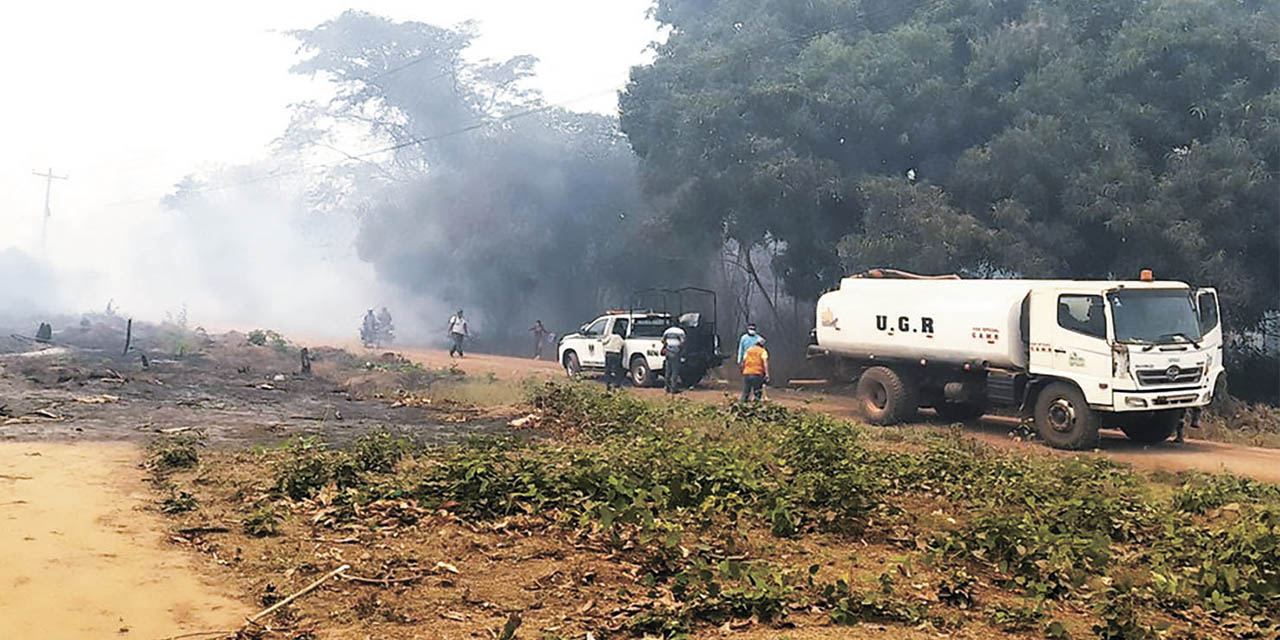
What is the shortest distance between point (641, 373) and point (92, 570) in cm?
1899

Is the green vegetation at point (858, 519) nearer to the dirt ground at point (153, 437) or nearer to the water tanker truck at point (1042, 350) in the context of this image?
the dirt ground at point (153, 437)

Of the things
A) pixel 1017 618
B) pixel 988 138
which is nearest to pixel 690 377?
pixel 988 138

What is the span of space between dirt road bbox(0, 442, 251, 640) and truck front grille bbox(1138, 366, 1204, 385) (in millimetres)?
12959

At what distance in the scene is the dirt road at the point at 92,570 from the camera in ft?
20.0

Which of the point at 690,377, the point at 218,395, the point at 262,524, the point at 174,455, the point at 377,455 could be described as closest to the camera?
the point at 262,524

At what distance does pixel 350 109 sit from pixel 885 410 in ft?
136

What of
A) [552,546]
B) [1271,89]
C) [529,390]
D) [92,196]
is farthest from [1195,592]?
[92,196]

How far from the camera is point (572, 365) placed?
28.0 meters

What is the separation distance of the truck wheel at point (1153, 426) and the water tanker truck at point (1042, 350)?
18mm

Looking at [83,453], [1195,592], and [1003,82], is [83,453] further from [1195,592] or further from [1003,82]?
[1003,82]

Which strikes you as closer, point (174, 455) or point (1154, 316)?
point (174, 455)

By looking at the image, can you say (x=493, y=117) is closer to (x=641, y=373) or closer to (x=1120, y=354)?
(x=641, y=373)

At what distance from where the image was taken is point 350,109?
53250 mm

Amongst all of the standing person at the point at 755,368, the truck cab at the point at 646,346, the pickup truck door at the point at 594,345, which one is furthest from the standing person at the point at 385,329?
the standing person at the point at 755,368
